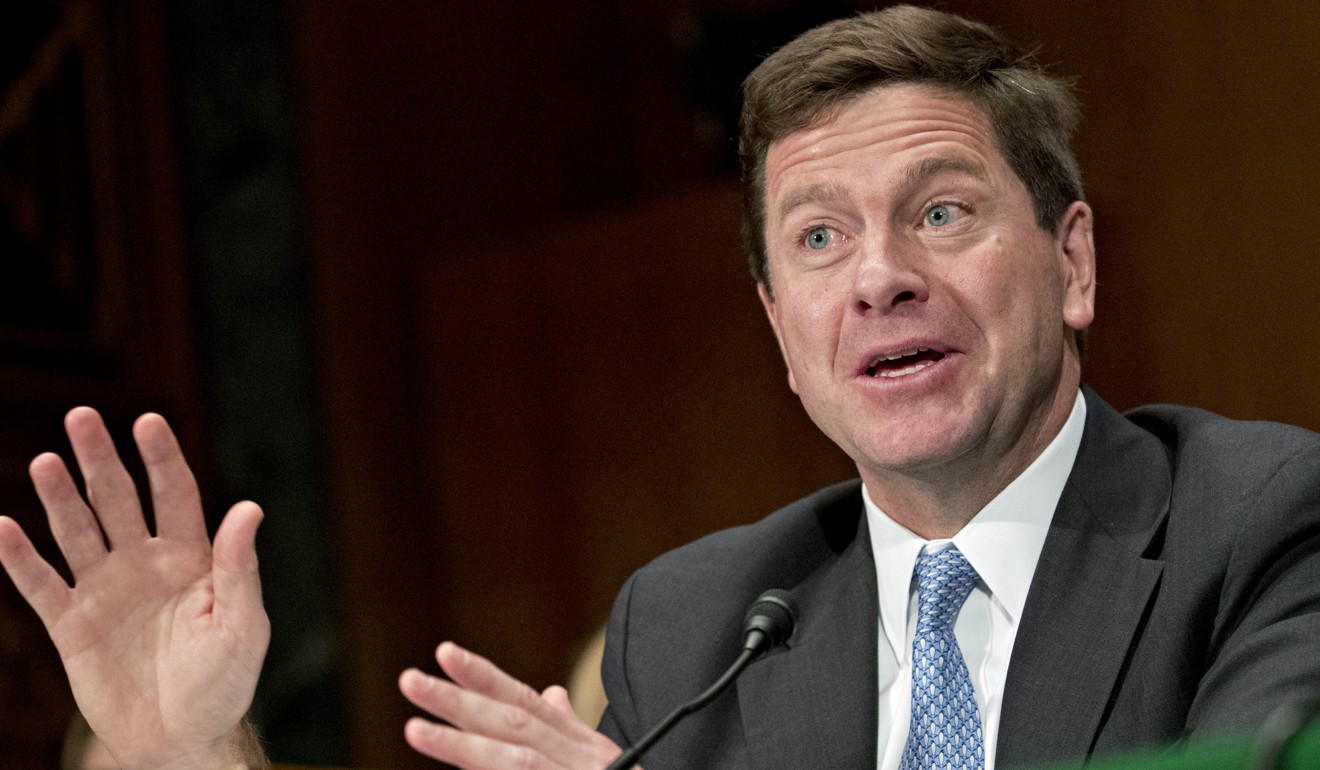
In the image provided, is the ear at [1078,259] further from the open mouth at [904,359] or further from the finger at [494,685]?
the finger at [494,685]

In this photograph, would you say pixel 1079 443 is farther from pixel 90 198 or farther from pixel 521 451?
pixel 90 198

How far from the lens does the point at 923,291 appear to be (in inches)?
72.9

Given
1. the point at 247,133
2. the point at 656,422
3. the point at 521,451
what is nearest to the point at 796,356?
the point at 656,422

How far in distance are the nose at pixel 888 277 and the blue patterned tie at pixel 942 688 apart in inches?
12.6

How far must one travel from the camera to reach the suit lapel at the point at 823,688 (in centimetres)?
182

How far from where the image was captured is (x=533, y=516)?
171 inches

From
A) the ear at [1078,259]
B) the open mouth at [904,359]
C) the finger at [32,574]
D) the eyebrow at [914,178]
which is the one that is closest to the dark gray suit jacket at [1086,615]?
the ear at [1078,259]

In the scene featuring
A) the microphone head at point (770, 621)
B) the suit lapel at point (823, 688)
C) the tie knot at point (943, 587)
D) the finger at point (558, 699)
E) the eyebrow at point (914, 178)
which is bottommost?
the suit lapel at point (823, 688)

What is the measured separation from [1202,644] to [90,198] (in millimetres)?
3327

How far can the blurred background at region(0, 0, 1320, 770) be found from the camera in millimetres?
3830

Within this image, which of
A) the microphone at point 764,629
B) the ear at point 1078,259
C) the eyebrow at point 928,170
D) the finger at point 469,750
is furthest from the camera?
the ear at point 1078,259

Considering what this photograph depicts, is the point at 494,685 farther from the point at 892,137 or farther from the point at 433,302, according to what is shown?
the point at 433,302

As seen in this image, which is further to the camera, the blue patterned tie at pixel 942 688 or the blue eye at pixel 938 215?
the blue eye at pixel 938 215

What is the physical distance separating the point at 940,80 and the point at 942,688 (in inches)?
30.5
